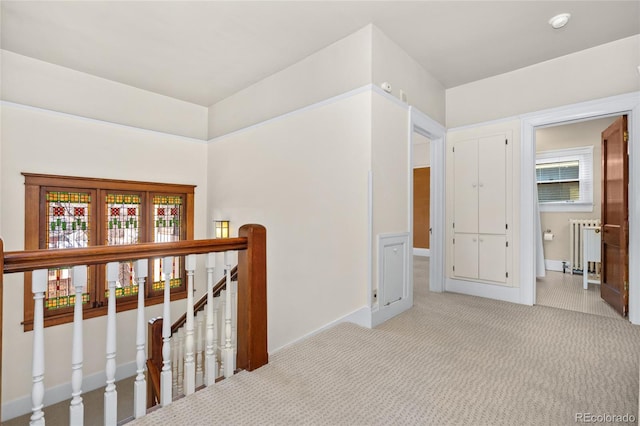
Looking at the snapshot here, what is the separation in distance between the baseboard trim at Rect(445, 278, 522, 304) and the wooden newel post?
2.87 metres

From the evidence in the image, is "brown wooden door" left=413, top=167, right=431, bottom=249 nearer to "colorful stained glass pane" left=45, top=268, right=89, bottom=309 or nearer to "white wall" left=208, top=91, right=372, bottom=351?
"white wall" left=208, top=91, right=372, bottom=351

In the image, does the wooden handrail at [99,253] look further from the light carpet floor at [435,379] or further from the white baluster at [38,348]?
the light carpet floor at [435,379]

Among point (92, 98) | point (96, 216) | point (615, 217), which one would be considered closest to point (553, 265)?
point (615, 217)

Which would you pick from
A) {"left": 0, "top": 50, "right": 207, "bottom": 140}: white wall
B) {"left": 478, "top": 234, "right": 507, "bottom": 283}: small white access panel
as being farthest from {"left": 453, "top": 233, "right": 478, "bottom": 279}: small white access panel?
{"left": 0, "top": 50, "right": 207, "bottom": 140}: white wall

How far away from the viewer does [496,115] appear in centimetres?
366

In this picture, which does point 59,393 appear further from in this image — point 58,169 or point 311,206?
point 311,206

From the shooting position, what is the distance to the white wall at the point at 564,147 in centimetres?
527

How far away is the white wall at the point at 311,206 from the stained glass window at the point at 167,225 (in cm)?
125

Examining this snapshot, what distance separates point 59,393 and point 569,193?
316 inches

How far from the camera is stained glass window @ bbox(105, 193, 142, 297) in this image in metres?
4.12

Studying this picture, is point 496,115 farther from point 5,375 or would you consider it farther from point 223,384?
point 5,375

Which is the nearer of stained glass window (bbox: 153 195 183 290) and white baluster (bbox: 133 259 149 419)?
white baluster (bbox: 133 259 149 419)

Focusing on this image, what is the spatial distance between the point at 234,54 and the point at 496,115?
3.07 meters

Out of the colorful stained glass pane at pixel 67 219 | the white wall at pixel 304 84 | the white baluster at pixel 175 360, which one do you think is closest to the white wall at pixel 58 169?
the colorful stained glass pane at pixel 67 219
